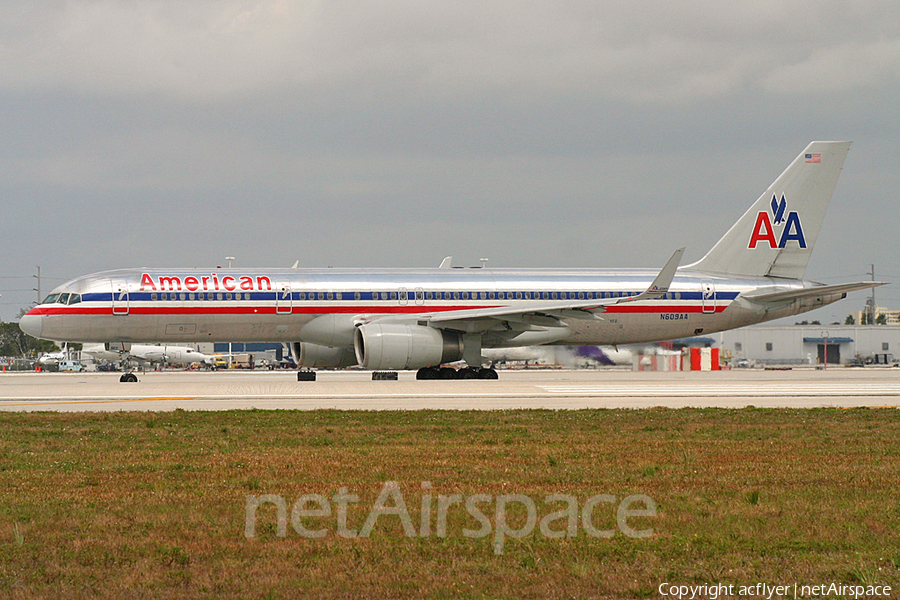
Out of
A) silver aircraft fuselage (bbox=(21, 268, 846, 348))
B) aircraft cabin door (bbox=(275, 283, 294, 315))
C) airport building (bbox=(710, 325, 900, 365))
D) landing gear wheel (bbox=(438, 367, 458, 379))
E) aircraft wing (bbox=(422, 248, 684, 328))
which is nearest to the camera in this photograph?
aircraft wing (bbox=(422, 248, 684, 328))

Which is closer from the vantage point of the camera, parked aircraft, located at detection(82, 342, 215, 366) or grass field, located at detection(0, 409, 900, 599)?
grass field, located at detection(0, 409, 900, 599)

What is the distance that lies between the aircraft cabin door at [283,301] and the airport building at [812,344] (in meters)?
58.2

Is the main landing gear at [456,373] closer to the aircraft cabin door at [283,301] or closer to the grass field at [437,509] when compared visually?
the aircraft cabin door at [283,301]

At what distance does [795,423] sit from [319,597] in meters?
13.7

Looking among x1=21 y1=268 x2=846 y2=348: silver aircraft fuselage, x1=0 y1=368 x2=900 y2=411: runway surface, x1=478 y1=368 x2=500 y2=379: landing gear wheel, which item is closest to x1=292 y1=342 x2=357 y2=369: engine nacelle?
x1=21 y1=268 x2=846 y2=348: silver aircraft fuselage

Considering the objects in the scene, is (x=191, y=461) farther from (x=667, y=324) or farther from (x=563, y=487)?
(x=667, y=324)

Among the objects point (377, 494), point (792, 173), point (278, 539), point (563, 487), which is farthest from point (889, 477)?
point (792, 173)

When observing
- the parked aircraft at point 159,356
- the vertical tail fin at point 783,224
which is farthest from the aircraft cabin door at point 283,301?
the parked aircraft at point 159,356

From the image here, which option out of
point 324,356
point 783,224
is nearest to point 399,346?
point 324,356

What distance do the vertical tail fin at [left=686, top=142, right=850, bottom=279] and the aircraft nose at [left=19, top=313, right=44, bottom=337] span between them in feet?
85.1

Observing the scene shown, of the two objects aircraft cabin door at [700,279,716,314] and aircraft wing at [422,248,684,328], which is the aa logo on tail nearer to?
aircraft cabin door at [700,279,716,314]

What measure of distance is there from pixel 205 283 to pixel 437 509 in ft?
91.3

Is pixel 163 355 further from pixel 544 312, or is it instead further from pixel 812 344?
pixel 812 344

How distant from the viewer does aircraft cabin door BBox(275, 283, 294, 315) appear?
36031mm
